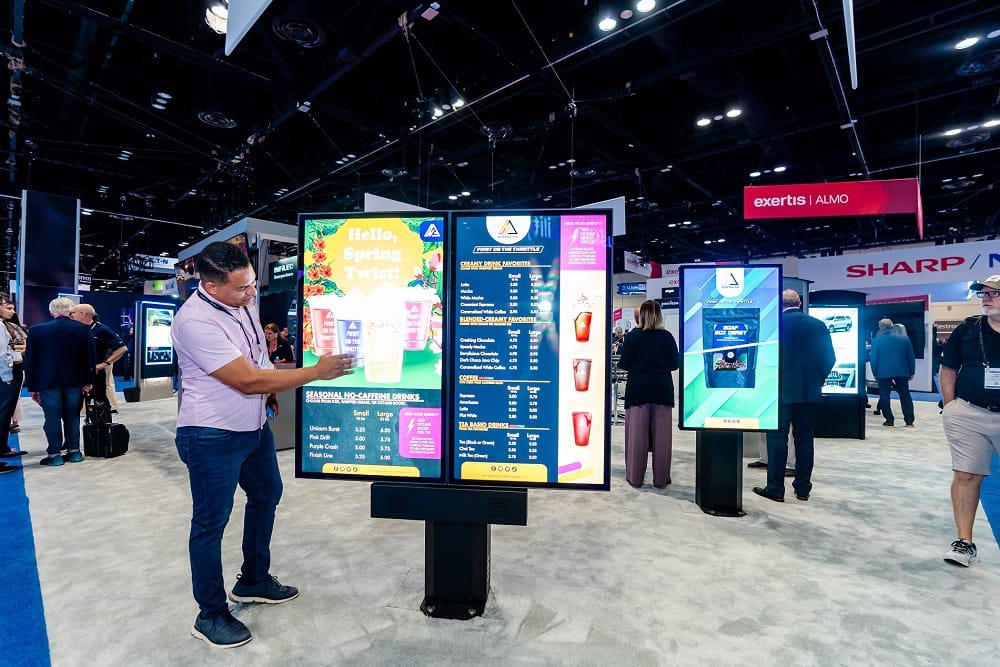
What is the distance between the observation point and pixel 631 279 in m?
20.8

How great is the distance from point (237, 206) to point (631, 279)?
1492cm

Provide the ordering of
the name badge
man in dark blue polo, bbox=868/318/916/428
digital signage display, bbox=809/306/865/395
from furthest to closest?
man in dark blue polo, bbox=868/318/916/428
digital signage display, bbox=809/306/865/395
the name badge

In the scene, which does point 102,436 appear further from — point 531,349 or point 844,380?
point 844,380

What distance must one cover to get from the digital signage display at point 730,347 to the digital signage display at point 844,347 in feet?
11.7

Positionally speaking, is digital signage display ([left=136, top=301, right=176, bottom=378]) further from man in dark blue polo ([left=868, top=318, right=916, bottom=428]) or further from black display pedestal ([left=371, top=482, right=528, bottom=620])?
man in dark blue polo ([left=868, top=318, right=916, bottom=428])

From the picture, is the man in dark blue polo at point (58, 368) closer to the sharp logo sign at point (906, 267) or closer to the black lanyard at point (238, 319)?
the black lanyard at point (238, 319)

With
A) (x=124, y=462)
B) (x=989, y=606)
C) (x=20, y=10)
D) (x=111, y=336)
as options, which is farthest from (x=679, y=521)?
(x=20, y=10)

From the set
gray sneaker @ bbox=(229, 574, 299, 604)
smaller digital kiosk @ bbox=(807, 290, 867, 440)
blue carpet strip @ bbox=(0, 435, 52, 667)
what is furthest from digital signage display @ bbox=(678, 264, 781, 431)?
blue carpet strip @ bbox=(0, 435, 52, 667)

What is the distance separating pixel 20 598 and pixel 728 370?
417cm

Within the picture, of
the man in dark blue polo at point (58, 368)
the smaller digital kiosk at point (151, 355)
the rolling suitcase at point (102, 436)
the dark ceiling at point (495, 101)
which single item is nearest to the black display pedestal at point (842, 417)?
the dark ceiling at point (495, 101)

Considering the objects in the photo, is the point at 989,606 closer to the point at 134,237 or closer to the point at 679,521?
the point at 679,521

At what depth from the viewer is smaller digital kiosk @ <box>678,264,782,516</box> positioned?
3.51 m

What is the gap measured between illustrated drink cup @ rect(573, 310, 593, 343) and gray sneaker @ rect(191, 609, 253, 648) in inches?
69.9

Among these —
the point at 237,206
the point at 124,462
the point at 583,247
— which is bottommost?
the point at 124,462
